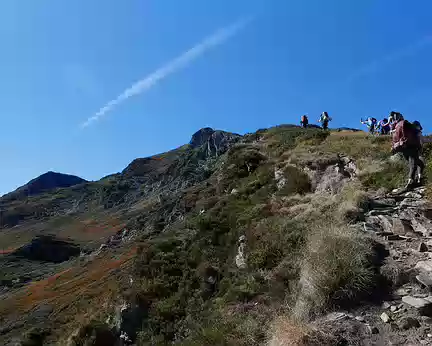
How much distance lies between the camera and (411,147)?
10.6 meters

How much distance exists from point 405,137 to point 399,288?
509 cm

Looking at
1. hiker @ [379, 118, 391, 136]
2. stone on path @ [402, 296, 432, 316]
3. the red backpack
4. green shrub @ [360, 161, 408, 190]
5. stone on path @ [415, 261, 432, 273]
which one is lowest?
stone on path @ [402, 296, 432, 316]

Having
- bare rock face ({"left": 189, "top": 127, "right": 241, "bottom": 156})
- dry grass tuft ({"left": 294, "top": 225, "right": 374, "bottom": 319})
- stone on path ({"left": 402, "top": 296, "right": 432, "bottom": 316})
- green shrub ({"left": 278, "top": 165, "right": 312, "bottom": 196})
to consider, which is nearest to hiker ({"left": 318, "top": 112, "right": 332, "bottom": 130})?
green shrub ({"left": 278, "top": 165, "right": 312, "bottom": 196})

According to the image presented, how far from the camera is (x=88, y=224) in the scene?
107 metres

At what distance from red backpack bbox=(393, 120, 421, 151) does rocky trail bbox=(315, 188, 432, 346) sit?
1.64 metres

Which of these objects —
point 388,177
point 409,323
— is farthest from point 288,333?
point 388,177

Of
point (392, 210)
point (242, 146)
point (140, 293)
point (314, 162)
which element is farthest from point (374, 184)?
point (242, 146)

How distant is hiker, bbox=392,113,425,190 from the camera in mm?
10602

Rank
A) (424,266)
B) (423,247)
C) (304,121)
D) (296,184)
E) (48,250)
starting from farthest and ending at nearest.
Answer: (48,250) → (304,121) → (296,184) → (423,247) → (424,266)

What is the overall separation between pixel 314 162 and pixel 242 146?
13.1 meters

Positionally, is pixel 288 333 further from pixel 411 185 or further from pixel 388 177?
pixel 388 177

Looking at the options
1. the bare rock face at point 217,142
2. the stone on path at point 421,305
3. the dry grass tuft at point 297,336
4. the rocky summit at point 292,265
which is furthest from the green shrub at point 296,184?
the bare rock face at point 217,142

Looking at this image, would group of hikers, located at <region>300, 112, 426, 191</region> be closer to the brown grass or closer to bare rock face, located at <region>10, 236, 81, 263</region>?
the brown grass

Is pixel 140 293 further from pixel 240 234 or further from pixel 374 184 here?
pixel 374 184
